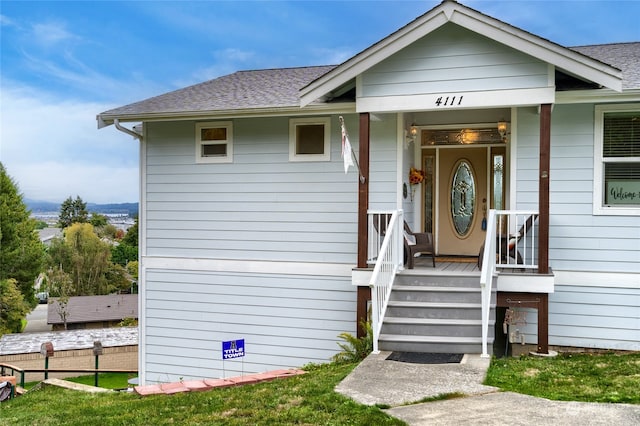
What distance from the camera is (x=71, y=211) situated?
9544 centimetres

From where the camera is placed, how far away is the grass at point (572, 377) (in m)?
5.04

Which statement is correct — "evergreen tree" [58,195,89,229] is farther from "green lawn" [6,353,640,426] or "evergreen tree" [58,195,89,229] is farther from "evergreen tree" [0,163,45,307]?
"green lawn" [6,353,640,426]

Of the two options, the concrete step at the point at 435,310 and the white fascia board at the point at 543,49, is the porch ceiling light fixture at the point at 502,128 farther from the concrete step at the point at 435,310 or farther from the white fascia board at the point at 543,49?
the concrete step at the point at 435,310

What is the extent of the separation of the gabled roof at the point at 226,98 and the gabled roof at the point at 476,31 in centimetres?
102

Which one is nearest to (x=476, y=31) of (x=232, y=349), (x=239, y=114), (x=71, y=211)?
(x=239, y=114)

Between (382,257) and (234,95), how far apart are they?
446 cm

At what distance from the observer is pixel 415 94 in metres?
7.86

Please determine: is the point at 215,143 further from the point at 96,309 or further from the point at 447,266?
the point at 96,309

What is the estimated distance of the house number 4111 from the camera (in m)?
7.68

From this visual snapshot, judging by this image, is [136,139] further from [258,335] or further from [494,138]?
[494,138]

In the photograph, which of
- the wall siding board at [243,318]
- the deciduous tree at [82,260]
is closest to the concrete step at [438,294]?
the wall siding board at [243,318]

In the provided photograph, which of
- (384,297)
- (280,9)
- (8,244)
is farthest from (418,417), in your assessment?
(8,244)

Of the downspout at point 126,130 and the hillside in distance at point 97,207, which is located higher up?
the downspout at point 126,130

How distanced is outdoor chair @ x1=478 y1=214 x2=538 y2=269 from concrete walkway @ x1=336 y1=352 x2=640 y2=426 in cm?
210
